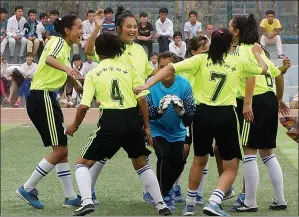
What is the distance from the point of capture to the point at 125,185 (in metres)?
11.0

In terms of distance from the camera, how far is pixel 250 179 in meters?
8.96

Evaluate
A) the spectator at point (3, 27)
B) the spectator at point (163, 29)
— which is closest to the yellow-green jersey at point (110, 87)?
the spectator at point (163, 29)

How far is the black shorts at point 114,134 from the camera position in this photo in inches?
321

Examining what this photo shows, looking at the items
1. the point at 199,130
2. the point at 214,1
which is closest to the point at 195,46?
the point at 199,130

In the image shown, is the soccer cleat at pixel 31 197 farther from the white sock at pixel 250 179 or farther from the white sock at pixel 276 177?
the white sock at pixel 276 177

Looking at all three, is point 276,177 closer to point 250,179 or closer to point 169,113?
point 250,179

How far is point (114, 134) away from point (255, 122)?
5.38 feet

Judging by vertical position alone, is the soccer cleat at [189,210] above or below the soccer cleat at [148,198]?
above

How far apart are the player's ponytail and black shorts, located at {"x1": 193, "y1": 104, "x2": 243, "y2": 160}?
91cm

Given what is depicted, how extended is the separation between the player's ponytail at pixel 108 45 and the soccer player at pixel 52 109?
30.2 inches

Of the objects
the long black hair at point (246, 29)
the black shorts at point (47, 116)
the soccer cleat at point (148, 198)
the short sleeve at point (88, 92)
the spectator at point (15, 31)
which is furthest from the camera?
the spectator at point (15, 31)

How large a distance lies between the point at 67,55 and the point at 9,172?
333 centimetres

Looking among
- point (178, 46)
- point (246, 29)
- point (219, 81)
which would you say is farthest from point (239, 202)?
point (178, 46)

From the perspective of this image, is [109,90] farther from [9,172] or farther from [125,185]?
[9,172]
